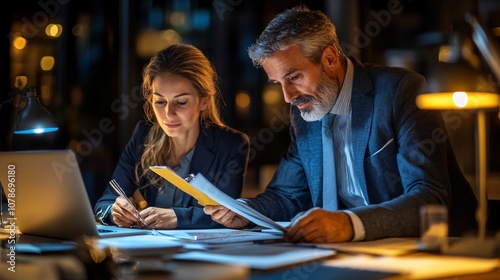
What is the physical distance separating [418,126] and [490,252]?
2.29 feet

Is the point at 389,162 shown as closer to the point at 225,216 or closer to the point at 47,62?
the point at 225,216

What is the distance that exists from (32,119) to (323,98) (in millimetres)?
1014

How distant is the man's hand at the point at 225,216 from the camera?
2164 millimetres

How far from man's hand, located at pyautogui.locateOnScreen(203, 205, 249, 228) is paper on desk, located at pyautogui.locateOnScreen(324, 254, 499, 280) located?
701 millimetres

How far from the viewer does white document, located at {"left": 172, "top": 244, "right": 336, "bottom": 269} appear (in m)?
1.42

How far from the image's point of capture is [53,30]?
4816 millimetres

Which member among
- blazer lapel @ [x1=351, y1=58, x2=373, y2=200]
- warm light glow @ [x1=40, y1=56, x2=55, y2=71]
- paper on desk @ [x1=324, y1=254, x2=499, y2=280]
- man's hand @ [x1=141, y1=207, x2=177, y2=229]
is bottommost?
man's hand @ [x1=141, y1=207, x2=177, y2=229]

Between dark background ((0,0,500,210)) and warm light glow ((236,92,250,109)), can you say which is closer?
dark background ((0,0,500,210))

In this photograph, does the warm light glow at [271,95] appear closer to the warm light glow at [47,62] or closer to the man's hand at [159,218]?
the warm light glow at [47,62]

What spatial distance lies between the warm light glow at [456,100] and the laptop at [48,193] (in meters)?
1.13

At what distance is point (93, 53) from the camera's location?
487cm

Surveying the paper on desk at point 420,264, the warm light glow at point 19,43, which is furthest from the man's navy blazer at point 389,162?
the warm light glow at point 19,43

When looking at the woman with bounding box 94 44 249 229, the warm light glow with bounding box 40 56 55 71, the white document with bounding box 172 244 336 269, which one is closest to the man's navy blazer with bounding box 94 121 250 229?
the woman with bounding box 94 44 249 229

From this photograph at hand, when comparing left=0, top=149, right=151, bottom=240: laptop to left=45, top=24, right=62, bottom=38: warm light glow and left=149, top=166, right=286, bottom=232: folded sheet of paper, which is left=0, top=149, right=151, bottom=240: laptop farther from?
left=45, top=24, right=62, bottom=38: warm light glow
